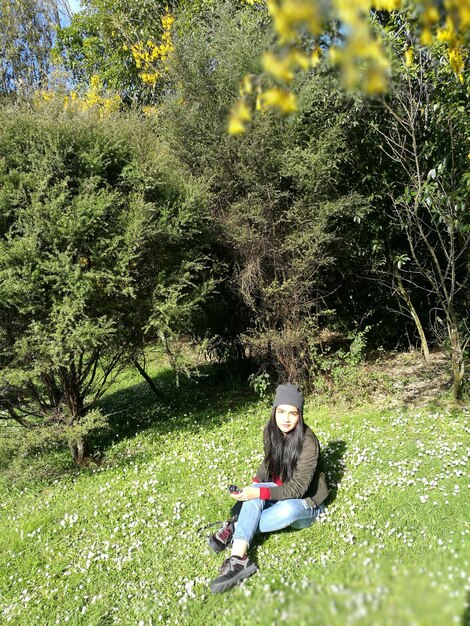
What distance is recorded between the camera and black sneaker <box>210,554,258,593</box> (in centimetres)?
303

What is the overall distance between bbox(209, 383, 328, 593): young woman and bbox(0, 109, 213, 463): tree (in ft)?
7.26

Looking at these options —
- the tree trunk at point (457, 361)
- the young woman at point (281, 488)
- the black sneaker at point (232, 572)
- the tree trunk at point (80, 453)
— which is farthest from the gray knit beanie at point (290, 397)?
the tree trunk at point (80, 453)

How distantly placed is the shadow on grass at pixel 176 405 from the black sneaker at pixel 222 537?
227 centimetres

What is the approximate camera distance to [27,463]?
5270 millimetres

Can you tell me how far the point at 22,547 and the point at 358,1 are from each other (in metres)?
4.69

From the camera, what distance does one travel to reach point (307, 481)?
3539 mm

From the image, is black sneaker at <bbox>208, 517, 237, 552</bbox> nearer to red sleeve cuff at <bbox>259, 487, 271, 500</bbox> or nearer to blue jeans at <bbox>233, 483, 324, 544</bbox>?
blue jeans at <bbox>233, 483, 324, 544</bbox>

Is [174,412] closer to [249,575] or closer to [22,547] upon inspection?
[22,547]

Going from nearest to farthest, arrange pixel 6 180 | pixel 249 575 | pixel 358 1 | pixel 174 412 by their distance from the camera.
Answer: pixel 358 1
pixel 249 575
pixel 6 180
pixel 174 412

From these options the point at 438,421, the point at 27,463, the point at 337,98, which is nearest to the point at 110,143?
the point at 337,98

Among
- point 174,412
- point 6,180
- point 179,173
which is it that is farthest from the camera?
point 174,412

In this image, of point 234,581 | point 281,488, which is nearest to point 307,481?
point 281,488

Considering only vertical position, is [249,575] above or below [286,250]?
below

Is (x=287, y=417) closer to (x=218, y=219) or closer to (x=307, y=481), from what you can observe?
(x=307, y=481)
